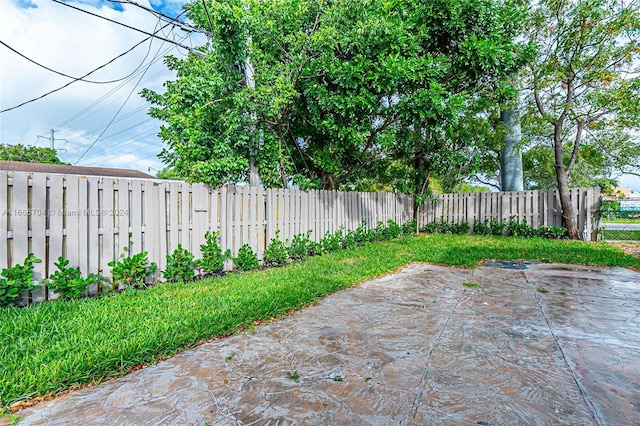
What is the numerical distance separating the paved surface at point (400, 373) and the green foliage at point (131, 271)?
209cm

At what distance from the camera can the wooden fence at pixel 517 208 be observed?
29.0ft

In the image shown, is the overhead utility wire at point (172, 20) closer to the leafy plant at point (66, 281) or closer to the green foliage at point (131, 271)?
the green foliage at point (131, 271)

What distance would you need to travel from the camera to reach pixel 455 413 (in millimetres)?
1679

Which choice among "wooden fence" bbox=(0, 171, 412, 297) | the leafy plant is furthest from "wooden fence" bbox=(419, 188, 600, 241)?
the leafy plant

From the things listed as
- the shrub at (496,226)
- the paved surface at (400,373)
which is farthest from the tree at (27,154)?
the paved surface at (400,373)

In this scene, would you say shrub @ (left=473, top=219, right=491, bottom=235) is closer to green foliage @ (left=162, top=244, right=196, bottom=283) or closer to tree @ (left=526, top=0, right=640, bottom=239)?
tree @ (left=526, top=0, right=640, bottom=239)

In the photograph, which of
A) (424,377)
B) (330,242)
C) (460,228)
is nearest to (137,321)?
(424,377)

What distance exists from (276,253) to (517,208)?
797 cm

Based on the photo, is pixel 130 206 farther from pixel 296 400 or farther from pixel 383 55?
pixel 383 55

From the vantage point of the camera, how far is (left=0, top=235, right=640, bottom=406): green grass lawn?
2.00 m

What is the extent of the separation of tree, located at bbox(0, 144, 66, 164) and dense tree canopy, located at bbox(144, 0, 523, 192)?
3200 cm

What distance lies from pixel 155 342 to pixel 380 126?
6697mm

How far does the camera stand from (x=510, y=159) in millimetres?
11969

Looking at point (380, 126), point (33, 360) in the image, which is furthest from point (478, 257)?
point (33, 360)
